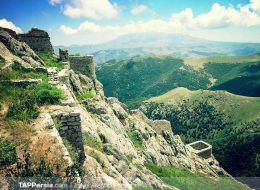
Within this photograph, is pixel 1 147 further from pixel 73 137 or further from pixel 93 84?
pixel 93 84

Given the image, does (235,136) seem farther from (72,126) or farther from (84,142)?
(72,126)

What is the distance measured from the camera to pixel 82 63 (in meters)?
40.3

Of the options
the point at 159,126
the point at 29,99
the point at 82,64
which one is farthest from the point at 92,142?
the point at 159,126

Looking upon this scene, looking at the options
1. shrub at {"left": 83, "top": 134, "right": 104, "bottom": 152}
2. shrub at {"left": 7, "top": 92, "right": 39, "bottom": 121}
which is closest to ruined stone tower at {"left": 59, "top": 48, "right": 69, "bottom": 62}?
shrub at {"left": 83, "top": 134, "right": 104, "bottom": 152}

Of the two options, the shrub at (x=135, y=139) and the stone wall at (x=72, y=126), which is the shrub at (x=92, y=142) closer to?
the stone wall at (x=72, y=126)

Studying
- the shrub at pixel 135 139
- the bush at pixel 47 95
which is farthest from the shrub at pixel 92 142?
the shrub at pixel 135 139

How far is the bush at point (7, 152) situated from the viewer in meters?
9.75

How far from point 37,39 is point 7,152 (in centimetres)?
3222

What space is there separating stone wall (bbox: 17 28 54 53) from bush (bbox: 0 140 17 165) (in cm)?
3145

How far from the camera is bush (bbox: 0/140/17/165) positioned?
9.75m

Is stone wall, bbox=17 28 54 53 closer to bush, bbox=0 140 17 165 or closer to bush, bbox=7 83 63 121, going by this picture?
bush, bbox=7 83 63 121

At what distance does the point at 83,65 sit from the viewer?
4044cm

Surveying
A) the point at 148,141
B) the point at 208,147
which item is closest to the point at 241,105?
the point at 208,147

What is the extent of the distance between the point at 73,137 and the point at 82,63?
27790 mm
